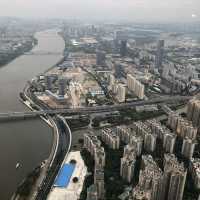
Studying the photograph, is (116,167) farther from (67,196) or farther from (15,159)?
(15,159)

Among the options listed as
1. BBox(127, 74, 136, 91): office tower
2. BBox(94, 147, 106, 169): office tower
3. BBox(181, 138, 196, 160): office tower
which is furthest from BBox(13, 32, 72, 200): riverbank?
BBox(127, 74, 136, 91): office tower

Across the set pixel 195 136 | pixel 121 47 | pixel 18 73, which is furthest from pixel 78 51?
pixel 195 136

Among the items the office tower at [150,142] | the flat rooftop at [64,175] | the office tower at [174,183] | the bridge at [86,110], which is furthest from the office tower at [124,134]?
the bridge at [86,110]

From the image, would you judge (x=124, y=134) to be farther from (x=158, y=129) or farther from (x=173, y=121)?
(x=173, y=121)

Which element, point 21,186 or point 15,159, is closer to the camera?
point 21,186

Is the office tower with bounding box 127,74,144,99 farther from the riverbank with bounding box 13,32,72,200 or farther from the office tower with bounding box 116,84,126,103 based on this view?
the riverbank with bounding box 13,32,72,200

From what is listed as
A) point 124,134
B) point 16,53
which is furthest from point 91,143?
point 16,53

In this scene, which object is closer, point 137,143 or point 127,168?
point 127,168
